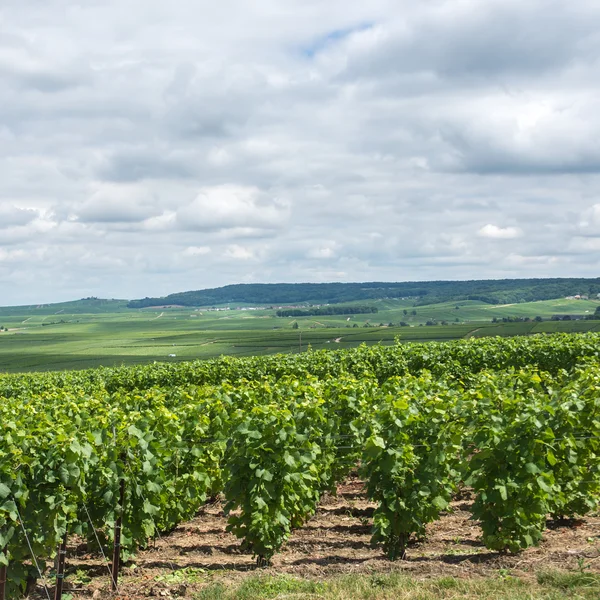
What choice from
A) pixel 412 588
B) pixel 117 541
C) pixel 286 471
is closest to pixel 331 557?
pixel 286 471

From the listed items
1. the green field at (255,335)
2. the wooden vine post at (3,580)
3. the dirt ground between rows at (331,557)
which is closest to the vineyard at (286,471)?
the wooden vine post at (3,580)

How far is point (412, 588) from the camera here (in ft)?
25.4

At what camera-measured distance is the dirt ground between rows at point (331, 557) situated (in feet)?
28.4

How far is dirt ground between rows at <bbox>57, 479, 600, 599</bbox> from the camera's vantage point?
8648 millimetres

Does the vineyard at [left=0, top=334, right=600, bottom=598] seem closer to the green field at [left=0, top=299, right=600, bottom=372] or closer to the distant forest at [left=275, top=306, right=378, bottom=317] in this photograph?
the green field at [left=0, top=299, right=600, bottom=372]

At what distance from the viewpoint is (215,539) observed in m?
11.4

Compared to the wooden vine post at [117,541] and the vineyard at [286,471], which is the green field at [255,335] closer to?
the vineyard at [286,471]

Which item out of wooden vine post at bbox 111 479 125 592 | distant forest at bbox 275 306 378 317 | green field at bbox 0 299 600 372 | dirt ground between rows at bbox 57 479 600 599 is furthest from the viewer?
distant forest at bbox 275 306 378 317

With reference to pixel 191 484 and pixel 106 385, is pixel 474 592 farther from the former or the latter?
pixel 106 385

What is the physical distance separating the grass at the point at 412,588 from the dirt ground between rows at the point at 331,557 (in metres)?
0.41

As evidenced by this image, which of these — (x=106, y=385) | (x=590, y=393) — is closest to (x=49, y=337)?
(x=106, y=385)

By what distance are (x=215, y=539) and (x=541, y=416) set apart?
A: 228 inches

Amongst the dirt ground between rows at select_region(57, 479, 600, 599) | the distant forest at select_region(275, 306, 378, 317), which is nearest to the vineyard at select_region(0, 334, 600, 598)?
the dirt ground between rows at select_region(57, 479, 600, 599)

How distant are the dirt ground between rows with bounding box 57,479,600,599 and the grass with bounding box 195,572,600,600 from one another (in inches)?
16.0
